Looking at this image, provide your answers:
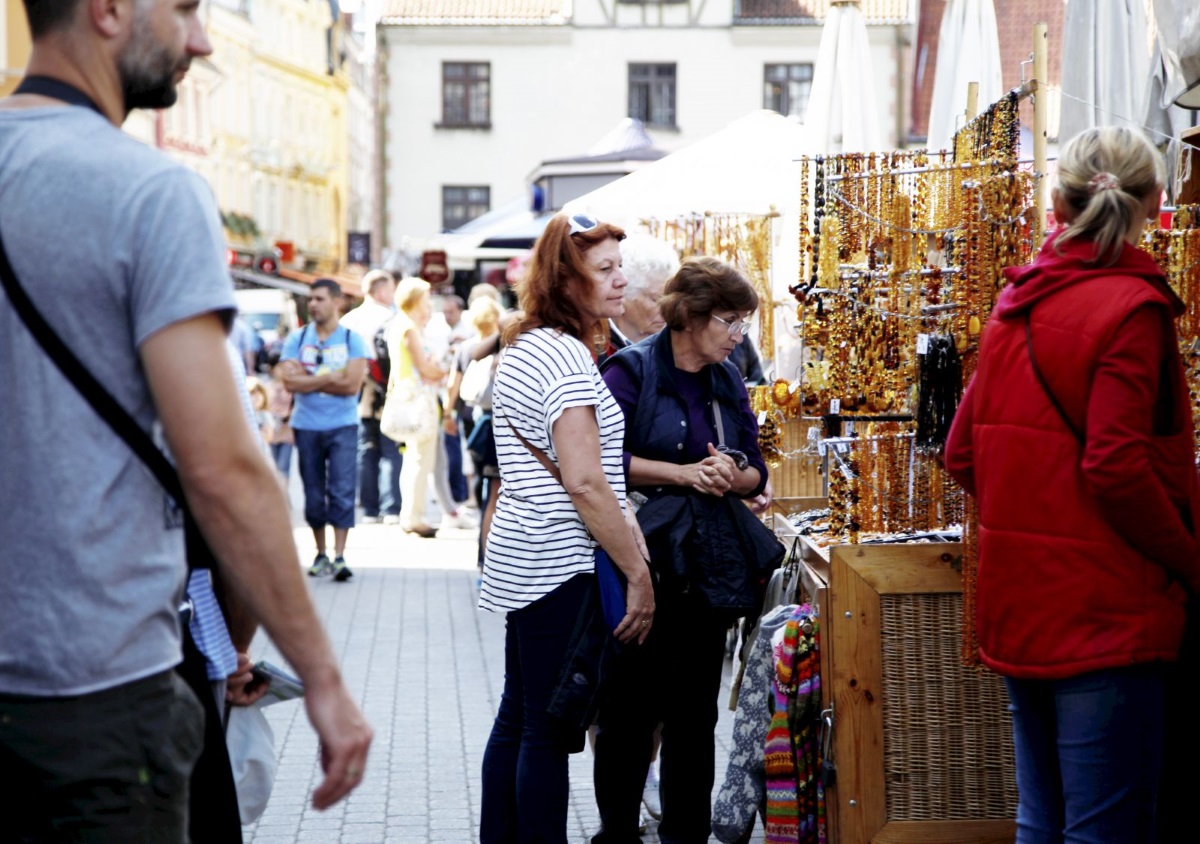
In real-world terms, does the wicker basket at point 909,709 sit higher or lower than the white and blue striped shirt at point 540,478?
lower

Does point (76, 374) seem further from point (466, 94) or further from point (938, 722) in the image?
point (466, 94)

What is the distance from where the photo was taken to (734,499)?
4832 millimetres

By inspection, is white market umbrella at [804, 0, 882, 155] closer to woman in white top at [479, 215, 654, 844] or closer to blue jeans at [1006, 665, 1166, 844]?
woman in white top at [479, 215, 654, 844]

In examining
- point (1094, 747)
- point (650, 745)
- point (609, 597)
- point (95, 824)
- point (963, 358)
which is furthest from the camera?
point (650, 745)

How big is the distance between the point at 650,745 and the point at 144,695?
2.94 metres

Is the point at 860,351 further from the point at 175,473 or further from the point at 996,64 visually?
the point at 996,64

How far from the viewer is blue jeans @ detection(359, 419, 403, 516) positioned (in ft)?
45.4

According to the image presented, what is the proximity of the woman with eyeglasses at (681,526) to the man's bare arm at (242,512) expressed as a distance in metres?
2.51

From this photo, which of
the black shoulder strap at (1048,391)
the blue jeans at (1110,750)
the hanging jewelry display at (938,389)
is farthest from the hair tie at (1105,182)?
the hanging jewelry display at (938,389)

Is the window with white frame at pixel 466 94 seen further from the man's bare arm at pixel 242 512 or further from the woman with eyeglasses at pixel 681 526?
the man's bare arm at pixel 242 512

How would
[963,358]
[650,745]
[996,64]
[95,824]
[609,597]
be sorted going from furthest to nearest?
[996,64]
[650,745]
[963,358]
[609,597]
[95,824]

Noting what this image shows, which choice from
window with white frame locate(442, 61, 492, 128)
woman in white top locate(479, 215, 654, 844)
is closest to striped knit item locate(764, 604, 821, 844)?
woman in white top locate(479, 215, 654, 844)

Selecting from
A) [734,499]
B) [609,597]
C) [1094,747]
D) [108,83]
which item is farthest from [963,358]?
[108,83]

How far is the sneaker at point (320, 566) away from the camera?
36.1ft
